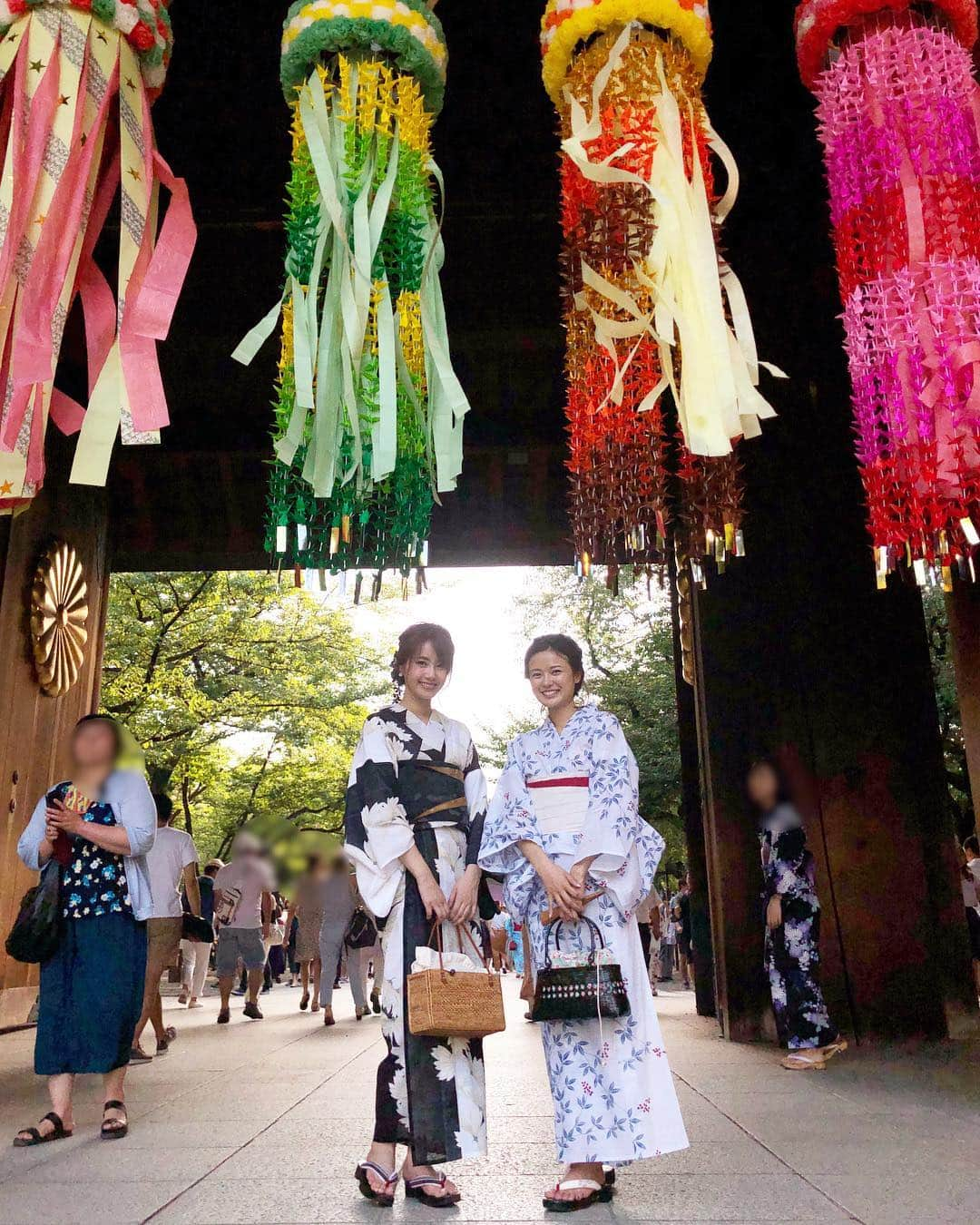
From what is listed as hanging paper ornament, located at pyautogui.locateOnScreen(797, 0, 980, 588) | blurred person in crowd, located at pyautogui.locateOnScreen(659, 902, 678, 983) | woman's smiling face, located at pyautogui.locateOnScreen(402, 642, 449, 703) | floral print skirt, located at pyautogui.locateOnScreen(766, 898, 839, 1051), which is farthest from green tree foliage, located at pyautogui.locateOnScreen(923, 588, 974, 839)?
woman's smiling face, located at pyautogui.locateOnScreen(402, 642, 449, 703)

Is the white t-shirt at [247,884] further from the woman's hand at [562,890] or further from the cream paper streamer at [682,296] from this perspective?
the cream paper streamer at [682,296]

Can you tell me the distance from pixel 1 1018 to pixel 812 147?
5.77 meters

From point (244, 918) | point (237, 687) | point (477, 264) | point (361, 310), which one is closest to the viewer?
point (361, 310)

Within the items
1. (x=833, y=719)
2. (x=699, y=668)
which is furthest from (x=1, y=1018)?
(x=833, y=719)

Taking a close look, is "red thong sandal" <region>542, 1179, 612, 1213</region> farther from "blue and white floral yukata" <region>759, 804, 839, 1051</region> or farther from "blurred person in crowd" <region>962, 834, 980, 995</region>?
"blurred person in crowd" <region>962, 834, 980, 995</region>

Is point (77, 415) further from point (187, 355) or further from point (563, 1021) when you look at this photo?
point (187, 355)

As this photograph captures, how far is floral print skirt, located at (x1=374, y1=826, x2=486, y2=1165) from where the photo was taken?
2176 millimetres

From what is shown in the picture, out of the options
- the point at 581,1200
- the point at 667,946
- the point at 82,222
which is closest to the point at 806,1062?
the point at 581,1200

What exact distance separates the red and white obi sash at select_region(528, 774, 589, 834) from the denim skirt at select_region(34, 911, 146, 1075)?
1.45 m

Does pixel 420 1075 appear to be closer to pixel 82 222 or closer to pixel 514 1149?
pixel 514 1149

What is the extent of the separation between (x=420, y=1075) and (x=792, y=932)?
2.46 m

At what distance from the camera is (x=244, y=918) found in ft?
24.1

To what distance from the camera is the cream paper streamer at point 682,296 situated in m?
2.33

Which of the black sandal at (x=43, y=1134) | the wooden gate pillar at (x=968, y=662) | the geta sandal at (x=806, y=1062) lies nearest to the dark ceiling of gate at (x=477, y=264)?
the wooden gate pillar at (x=968, y=662)
